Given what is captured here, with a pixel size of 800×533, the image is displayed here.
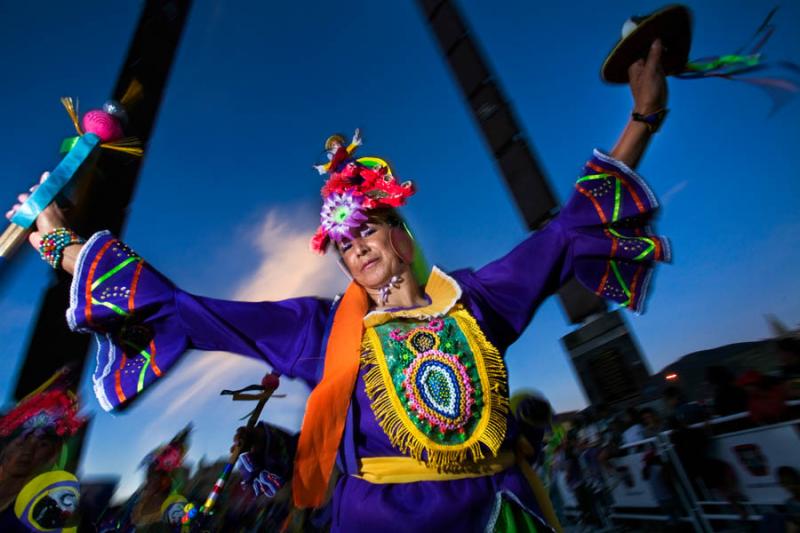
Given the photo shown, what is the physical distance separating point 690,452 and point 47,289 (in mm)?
6939

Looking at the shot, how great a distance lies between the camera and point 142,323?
→ 1.41 metres

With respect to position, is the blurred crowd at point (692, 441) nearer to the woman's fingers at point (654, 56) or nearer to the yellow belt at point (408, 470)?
the yellow belt at point (408, 470)

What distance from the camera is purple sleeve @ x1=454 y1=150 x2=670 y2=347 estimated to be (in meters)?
1.60

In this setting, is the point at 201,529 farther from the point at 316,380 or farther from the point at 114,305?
the point at 114,305

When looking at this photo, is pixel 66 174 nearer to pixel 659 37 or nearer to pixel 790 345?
pixel 659 37

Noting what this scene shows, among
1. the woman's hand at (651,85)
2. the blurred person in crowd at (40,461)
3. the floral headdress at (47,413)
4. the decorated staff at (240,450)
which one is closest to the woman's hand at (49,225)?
the decorated staff at (240,450)

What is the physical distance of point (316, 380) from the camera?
1.54 metres

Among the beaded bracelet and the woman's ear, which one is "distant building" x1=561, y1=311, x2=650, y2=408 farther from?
the beaded bracelet

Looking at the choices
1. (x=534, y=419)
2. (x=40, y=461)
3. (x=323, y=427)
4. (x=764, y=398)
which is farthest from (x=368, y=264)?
(x=764, y=398)

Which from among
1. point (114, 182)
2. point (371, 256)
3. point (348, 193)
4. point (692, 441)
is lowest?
point (692, 441)

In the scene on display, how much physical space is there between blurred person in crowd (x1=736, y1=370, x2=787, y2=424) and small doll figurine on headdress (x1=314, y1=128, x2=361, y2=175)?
4.12 meters

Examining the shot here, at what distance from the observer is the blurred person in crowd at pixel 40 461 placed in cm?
304

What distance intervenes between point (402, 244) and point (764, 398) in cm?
382

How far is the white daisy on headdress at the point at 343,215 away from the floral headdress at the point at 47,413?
141 inches
